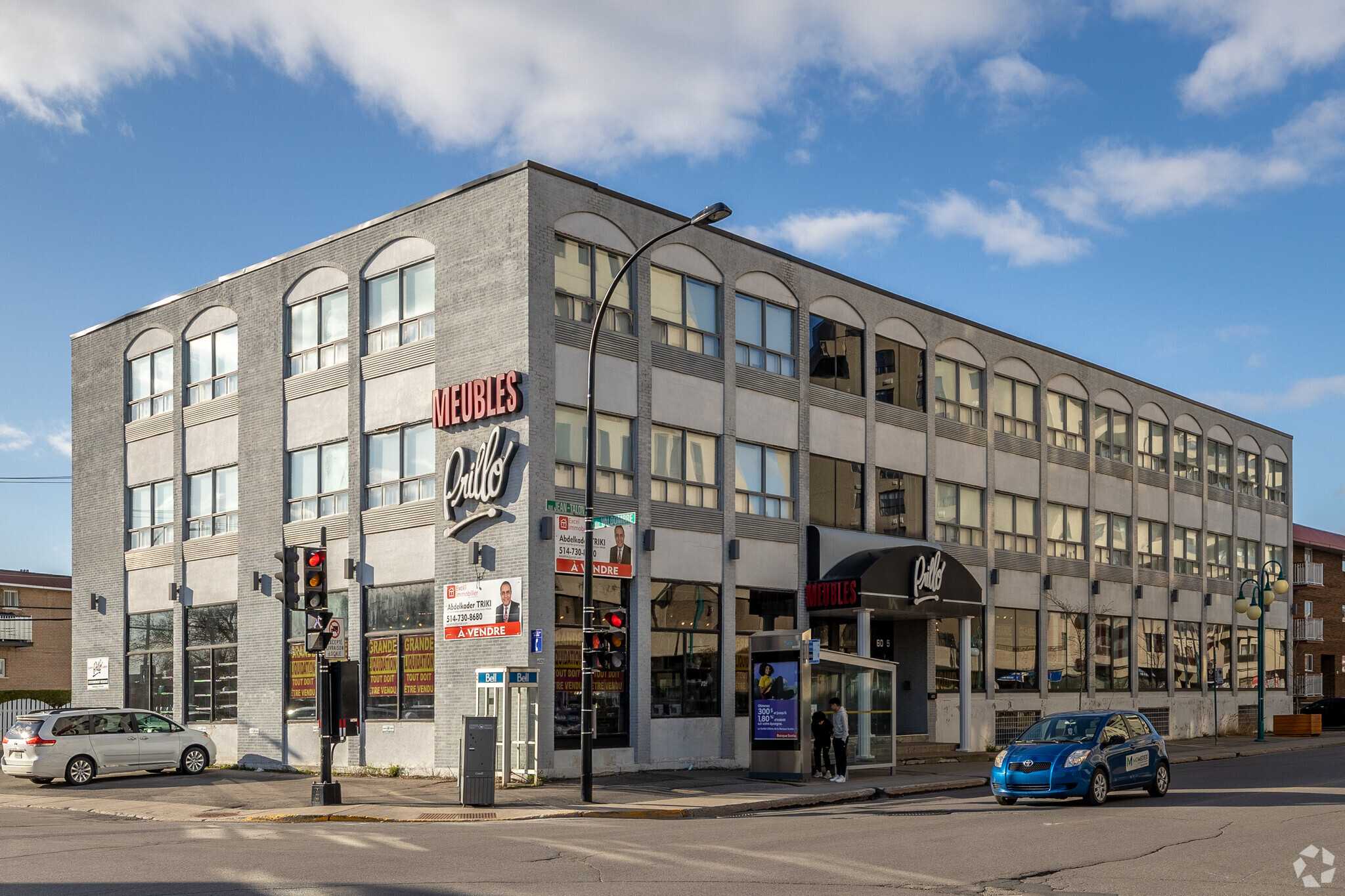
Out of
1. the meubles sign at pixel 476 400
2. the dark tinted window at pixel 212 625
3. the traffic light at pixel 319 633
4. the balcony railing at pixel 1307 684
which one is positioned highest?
the meubles sign at pixel 476 400

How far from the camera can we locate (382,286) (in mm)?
29031

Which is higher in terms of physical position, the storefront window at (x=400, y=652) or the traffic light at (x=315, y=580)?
the traffic light at (x=315, y=580)

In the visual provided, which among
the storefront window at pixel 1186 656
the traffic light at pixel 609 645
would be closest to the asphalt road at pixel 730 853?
the traffic light at pixel 609 645

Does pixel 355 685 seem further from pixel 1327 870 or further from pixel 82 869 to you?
pixel 1327 870

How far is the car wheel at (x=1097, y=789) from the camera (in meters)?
20.4

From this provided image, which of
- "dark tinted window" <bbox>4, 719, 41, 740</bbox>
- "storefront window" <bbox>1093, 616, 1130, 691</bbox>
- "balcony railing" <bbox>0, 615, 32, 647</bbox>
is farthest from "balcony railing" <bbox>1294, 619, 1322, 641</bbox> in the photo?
"balcony railing" <bbox>0, 615, 32, 647</bbox>

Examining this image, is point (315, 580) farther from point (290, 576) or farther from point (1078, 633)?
point (1078, 633)

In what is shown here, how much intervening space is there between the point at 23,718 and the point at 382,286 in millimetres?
11592

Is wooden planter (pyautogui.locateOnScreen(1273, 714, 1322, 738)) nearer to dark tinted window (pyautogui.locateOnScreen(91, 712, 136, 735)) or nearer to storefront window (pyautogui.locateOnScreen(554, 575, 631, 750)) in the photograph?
storefront window (pyautogui.locateOnScreen(554, 575, 631, 750))

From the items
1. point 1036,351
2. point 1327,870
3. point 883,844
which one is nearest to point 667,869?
point 883,844

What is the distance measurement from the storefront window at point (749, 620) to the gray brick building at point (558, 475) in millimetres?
82

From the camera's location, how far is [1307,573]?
63938 mm

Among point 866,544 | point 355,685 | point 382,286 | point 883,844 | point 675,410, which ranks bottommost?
point 883,844

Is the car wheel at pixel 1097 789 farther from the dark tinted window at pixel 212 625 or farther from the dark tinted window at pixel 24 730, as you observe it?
the dark tinted window at pixel 212 625
